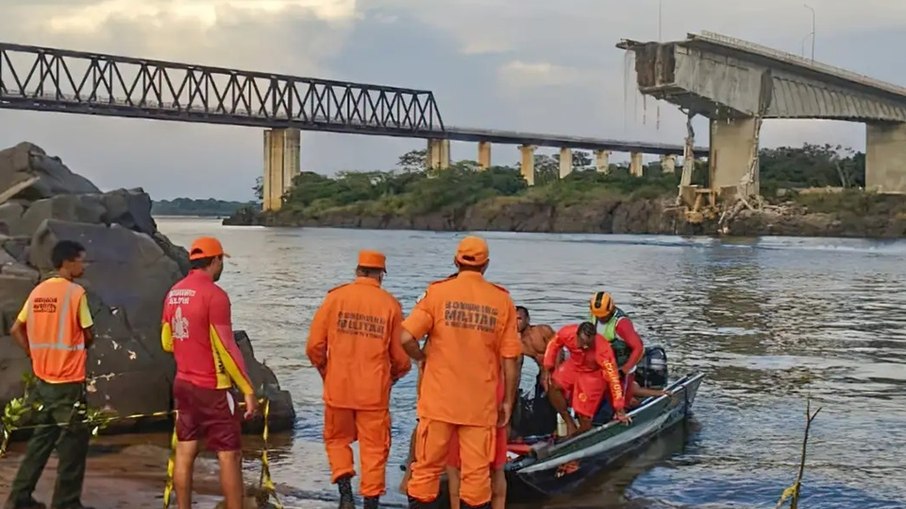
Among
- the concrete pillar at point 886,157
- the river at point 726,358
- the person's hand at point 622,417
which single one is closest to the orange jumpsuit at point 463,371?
the river at point 726,358

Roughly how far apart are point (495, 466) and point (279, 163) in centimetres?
12466

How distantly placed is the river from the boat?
0.18 meters

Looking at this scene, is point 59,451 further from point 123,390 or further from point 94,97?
point 94,97

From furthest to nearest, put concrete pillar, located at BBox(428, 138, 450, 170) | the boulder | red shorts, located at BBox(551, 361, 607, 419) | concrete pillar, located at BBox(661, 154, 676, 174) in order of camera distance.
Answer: concrete pillar, located at BBox(661, 154, 676, 174), concrete pillar, located at BBox(428, 138, 450, 170), the boulder, red shorts, located at BBox(551, 361, 607, 419)

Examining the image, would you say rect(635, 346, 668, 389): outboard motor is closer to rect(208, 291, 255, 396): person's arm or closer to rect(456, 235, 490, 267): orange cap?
rect(456, 235, 490, 267): orange cap

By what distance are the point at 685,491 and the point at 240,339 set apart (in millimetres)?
5036

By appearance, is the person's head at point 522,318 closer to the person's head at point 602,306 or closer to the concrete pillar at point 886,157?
the person's head at point 602,306

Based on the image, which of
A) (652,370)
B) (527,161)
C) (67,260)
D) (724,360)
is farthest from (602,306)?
(527,161)

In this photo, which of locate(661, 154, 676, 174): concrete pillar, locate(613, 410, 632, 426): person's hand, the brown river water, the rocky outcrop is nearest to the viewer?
locate(613, 410, 632, 426): person's hand

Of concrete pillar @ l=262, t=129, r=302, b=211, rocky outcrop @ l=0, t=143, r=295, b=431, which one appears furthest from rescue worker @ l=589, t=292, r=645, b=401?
concrete pillar @ l=262, t=129, r=302, b=211

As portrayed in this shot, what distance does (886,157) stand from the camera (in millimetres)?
91875

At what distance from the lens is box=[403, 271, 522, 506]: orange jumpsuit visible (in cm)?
681

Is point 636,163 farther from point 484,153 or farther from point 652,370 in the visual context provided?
point 652,370

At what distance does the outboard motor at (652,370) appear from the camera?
13.1 m
